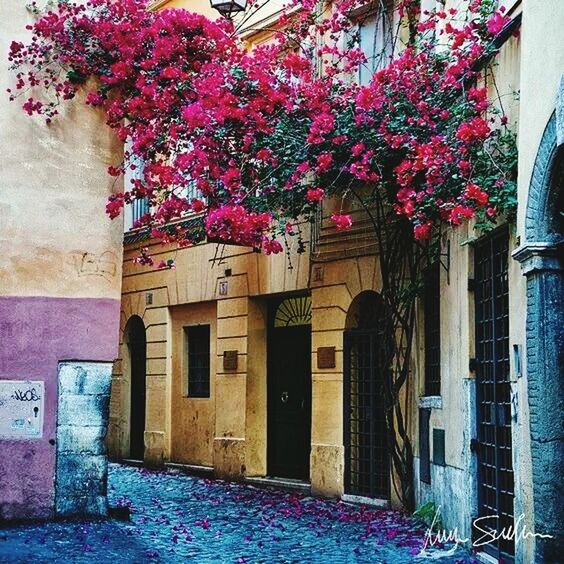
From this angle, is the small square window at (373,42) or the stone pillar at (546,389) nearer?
the stone pillar at (546,389)

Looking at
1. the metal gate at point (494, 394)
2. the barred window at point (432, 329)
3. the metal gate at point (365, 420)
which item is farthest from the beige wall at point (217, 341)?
the metal gate at point (494, 394)

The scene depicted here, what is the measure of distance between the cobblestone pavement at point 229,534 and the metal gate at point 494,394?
0.59 m

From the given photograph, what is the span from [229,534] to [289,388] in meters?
5.13

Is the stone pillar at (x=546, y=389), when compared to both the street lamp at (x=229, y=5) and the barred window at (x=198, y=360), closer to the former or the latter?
the street lamp at (x=229, y=5)

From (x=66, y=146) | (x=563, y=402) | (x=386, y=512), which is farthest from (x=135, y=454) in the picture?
(x=563, y=402)

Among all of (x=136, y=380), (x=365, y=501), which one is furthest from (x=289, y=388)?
(x=136, y=380)

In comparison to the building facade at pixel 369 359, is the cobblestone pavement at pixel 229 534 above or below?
below

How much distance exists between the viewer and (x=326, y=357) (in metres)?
14.8

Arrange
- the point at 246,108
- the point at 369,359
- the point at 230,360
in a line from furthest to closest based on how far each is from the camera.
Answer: the point at 230,360
the point at 369,359
the point at 246,108

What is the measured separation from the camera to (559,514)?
299 inches

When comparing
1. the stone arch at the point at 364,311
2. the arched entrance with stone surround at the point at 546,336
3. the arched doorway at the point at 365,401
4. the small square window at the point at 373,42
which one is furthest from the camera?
the stone arch at the point at 364,311

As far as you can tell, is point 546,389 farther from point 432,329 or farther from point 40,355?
point 40,355

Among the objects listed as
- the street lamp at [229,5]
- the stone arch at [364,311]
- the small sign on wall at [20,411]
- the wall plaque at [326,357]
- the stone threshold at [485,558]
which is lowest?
the stone threshold at [485,558]

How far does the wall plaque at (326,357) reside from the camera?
48.3 ft
